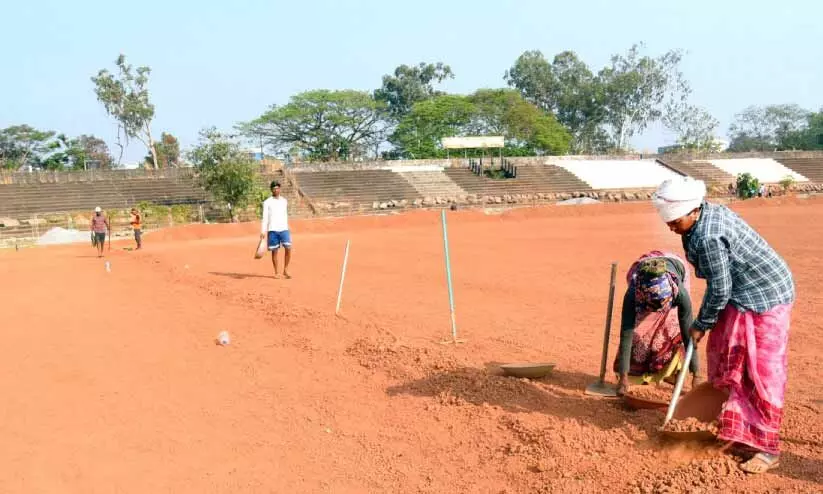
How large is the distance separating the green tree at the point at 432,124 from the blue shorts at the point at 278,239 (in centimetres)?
4027

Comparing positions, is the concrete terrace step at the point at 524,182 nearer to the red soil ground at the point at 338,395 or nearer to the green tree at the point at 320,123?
the green tree at the point at 320,123

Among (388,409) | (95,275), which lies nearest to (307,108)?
(95,275)

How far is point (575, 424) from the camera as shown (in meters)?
4.05

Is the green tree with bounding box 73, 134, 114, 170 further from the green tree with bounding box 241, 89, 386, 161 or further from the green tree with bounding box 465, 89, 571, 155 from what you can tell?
the green tree with bounding box 465, 89, 571, 155

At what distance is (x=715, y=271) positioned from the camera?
3.27 meters

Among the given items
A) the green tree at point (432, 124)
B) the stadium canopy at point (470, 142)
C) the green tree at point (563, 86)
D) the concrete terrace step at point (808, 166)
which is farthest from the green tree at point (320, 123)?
the concrete terrace step at point (808, 166)

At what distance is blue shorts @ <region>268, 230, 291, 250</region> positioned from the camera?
10773 millimetres

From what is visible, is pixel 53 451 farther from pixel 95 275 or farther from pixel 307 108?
pixel 307 108

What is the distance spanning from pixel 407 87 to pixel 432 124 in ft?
38.5

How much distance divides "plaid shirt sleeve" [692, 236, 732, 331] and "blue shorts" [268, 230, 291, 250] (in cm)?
831

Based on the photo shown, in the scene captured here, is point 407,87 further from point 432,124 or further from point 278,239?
point 278,239

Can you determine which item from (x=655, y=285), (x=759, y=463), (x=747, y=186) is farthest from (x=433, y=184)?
(x=759, y=463)

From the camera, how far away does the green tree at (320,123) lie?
48594 mm

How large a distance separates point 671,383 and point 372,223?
2392 centimetres
